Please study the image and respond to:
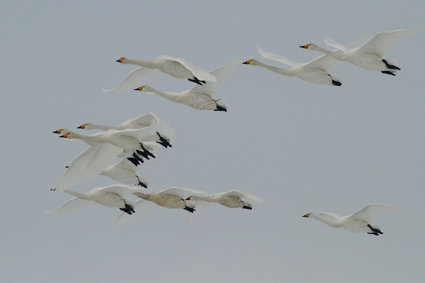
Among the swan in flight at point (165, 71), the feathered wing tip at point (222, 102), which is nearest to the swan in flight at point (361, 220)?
the feathered wing tip at point (222, 102)

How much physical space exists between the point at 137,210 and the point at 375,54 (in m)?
13.4

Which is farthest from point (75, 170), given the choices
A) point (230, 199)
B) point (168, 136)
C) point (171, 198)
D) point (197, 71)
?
point (197, 71)

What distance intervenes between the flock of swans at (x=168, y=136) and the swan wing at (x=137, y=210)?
1579mm

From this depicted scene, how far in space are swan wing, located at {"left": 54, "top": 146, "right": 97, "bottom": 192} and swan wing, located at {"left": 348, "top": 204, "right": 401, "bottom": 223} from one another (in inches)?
453

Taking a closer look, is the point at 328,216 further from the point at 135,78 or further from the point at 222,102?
the point at 135,78

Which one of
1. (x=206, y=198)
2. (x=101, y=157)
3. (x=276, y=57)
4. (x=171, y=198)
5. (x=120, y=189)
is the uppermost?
(x=276, y=57)

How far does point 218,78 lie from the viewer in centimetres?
3412

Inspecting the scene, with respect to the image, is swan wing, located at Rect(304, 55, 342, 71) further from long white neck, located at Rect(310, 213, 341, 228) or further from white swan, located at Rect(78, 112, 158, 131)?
long white neck, located at Rect(310, 213, 341, 228)

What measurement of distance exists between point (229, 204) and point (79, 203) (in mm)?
6992

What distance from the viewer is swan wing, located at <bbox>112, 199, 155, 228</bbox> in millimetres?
39031

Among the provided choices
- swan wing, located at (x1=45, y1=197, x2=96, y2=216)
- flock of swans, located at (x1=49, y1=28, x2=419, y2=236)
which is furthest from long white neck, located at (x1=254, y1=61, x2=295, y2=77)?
swan wing, located at (x1=45, y1=197, x2=96, y2=216)

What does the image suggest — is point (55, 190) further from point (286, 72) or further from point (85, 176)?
point (286, 72)

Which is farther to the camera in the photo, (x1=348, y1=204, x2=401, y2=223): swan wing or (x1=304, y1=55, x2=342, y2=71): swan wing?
(x1=348, y1=204, x2=401, y2=223): swan wing

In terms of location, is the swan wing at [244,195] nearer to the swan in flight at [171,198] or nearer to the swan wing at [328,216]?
the swan in flight at [171,198]
